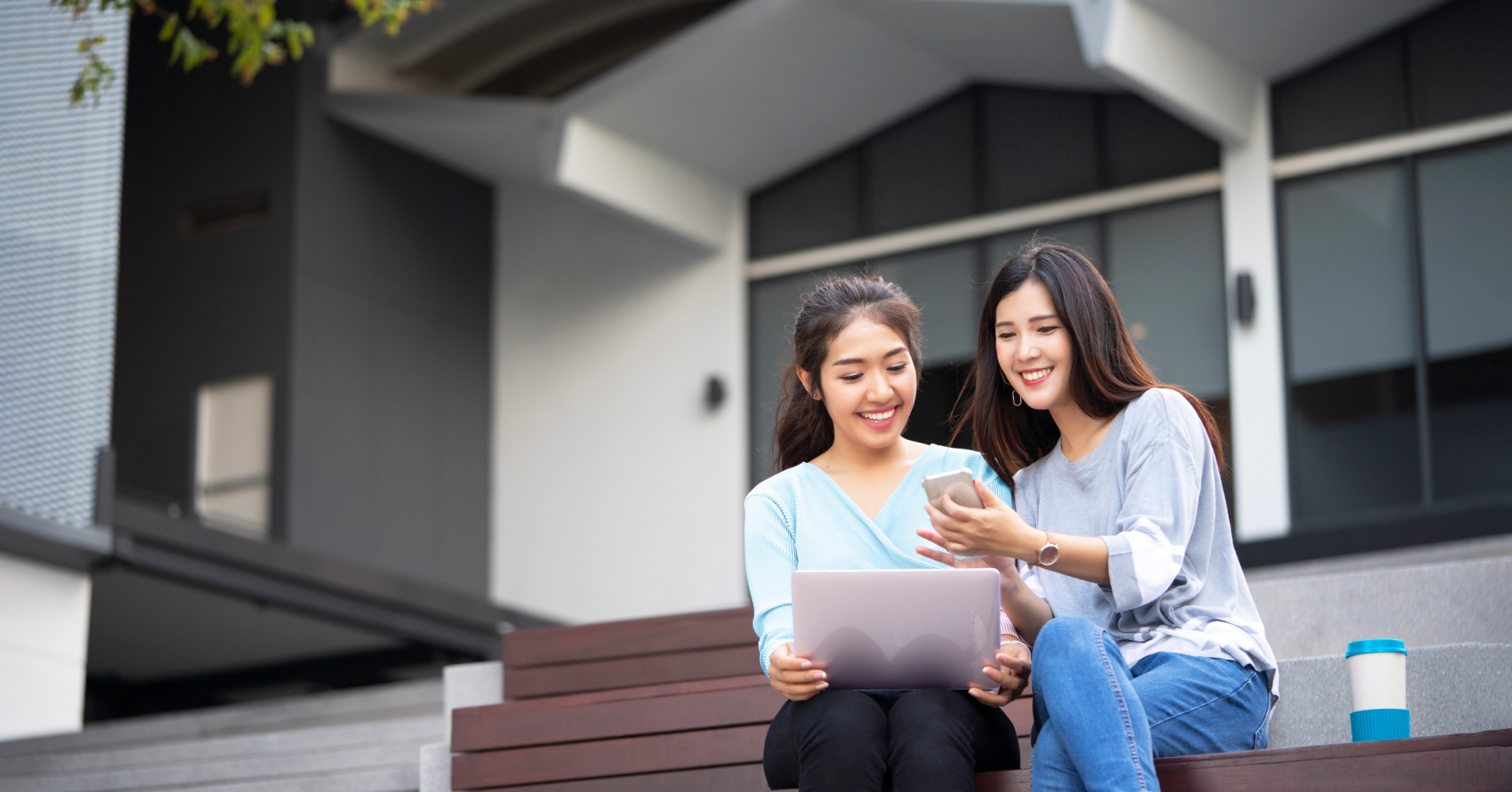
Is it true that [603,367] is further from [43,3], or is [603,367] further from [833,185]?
[43,3]

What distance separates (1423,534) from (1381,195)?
2173 mm

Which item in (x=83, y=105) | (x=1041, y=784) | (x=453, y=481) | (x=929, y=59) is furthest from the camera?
(x=453, y=481)

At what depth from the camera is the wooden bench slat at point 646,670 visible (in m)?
4.48

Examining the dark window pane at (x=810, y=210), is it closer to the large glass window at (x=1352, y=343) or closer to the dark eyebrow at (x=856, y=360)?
the large glass window at (x=1352, y=343)

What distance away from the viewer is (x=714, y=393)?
10.6 metres

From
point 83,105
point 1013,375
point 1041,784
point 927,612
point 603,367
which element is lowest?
point 1041,784

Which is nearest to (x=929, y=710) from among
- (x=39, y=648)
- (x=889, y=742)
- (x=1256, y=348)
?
(x=889, y=742)

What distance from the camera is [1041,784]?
2.41m

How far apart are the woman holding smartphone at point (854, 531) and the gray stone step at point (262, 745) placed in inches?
104

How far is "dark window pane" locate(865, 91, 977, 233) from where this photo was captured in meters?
9.95

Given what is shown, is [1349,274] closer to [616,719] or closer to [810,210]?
[810,210]

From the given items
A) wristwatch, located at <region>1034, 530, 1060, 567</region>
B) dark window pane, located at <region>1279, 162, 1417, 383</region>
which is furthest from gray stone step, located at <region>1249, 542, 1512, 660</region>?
dark window pane, located at <region>1279, 162, 1417, 383</region>

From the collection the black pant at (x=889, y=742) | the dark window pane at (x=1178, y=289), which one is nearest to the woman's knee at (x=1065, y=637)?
the black pant at (x=889, y=742)

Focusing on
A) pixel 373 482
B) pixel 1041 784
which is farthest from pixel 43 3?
pixel 1041 784
